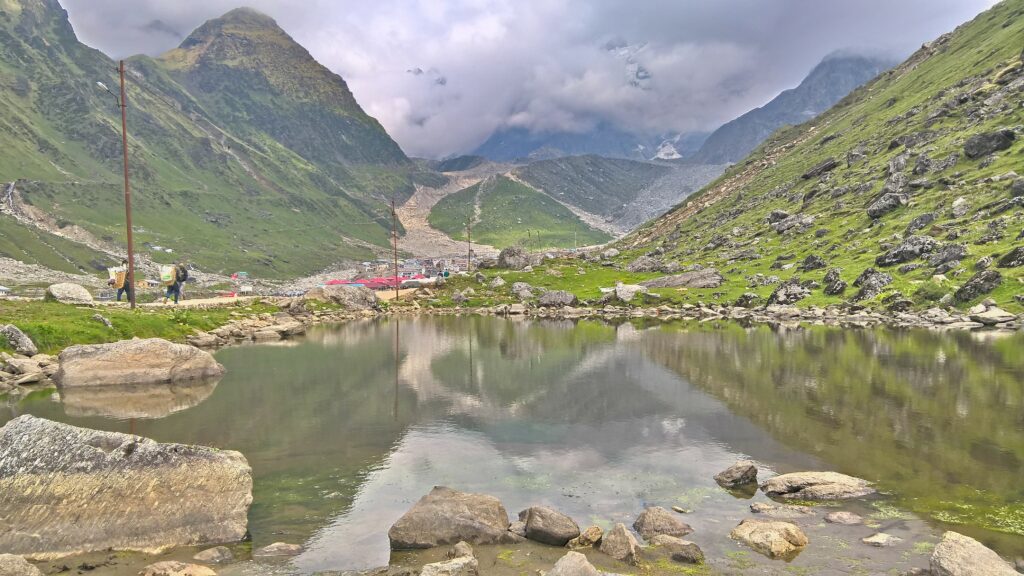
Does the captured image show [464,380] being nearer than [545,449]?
No

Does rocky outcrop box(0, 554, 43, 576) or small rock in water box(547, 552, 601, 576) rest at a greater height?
rocky outcrop box(0, 554, 43, 576)

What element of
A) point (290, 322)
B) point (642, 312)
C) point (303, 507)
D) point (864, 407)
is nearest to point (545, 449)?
point (303, 507)

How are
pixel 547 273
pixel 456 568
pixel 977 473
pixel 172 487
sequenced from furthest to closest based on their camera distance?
1. pixel 547 273
2. pixel 977 473
3. pixel 172 487
4. pixel 456 568

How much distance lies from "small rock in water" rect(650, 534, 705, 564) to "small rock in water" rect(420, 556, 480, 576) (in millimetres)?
5511

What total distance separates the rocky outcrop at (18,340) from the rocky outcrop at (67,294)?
1767 centimetres

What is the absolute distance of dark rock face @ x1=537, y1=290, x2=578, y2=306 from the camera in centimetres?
12031

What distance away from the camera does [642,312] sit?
351ft

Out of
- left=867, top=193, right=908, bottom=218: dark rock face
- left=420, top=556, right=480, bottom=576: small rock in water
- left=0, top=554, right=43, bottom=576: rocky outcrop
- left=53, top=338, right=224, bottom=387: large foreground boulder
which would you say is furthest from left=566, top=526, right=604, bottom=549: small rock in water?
left=867, top=193, right=908, bottom=218: dark rock face

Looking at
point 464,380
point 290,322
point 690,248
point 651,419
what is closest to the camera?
point 651,419

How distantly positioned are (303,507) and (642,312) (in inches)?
3639

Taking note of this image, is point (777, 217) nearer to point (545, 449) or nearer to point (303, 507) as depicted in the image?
point (545, 449)

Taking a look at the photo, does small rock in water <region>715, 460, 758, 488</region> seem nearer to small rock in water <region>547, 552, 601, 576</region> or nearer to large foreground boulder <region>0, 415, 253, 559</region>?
small rock in water <region>547, 552, 601, 576</region>

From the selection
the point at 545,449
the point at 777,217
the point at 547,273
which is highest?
the point at 777,217

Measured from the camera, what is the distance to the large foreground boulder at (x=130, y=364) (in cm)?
3903
